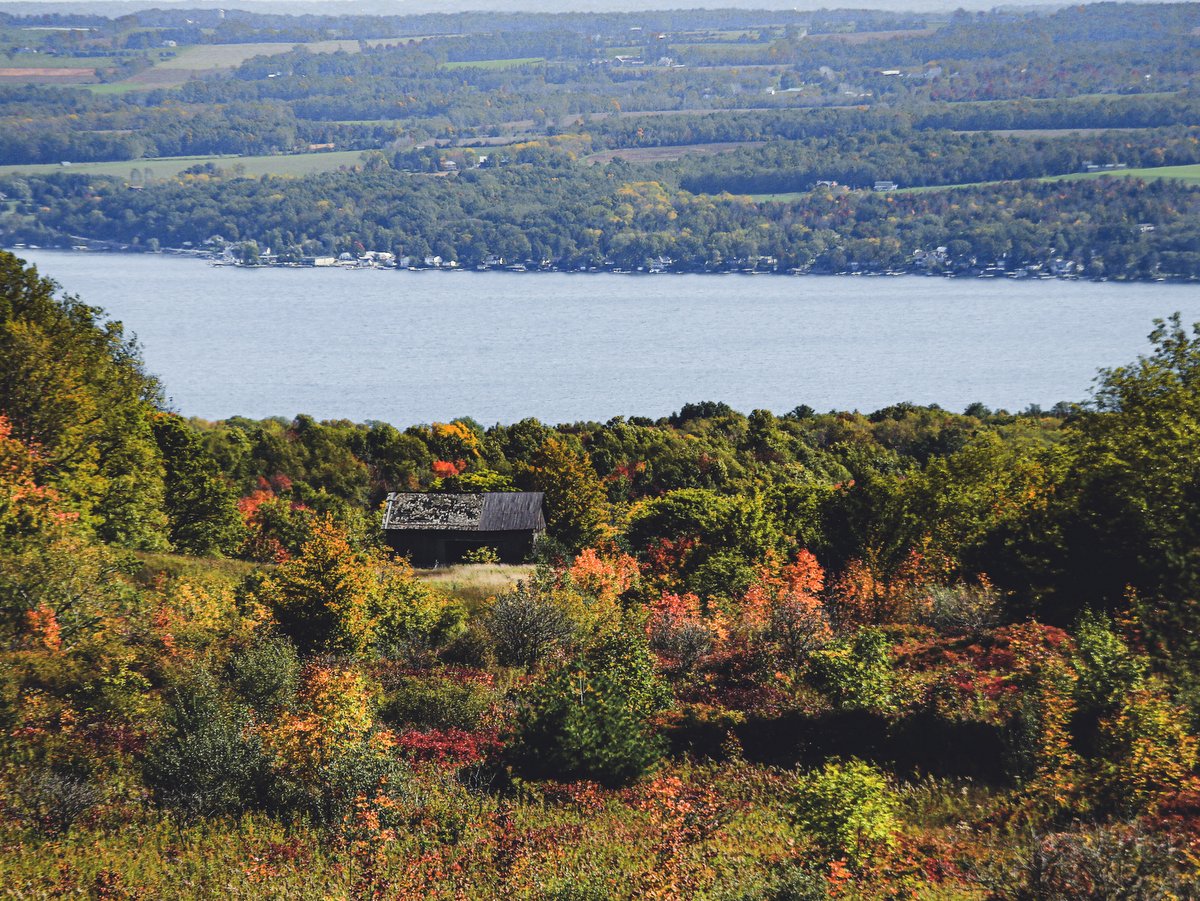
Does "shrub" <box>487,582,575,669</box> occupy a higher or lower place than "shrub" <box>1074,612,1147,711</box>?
lower

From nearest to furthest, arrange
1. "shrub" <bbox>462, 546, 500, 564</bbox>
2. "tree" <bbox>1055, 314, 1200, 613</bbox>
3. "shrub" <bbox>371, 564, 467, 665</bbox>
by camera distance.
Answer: "tree" <bbox>1055, 314, 1200, 613</bbox>, "shrub" <bbox>371, 564, 467, 665</bbox>, "shrub" <bbox>462, 546, 500, 564</bbox>

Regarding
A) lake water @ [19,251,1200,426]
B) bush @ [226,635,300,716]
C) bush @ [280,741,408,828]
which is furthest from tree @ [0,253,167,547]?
lake water @ [19,251,1200,426]

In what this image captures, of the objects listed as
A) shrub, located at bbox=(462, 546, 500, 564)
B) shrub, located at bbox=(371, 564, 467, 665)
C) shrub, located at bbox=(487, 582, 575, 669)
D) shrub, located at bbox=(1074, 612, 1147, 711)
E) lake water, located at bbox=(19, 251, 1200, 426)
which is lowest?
lake water, located at bbox=(19, 251, 1200, 426)

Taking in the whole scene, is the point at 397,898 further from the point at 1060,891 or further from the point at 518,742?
the point at 1060,891

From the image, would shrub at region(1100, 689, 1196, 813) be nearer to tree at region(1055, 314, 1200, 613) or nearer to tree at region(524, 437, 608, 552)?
tree at region(1055, 314, 1200, 613)

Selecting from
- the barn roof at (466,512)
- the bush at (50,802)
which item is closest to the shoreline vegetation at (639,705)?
the bush at (50,802)

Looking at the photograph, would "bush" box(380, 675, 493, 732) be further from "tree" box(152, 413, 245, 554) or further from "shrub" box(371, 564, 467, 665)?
"tree" box(152, 413, 245, 554)

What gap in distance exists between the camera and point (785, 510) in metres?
41.1

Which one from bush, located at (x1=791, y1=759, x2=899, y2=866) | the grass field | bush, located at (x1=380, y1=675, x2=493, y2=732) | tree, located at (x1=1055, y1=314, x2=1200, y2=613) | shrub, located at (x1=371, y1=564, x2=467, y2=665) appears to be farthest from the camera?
the grass field

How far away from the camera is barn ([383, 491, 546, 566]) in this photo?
50531 millimetres

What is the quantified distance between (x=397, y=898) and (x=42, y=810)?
5.23m

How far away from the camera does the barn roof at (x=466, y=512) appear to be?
1993 inches

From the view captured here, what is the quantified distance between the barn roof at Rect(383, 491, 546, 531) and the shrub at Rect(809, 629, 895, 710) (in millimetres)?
29212

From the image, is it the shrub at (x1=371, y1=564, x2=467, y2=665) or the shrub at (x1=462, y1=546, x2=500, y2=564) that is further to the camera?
the shrub at (x1=462, y1=546, x2=500, y2=564)
